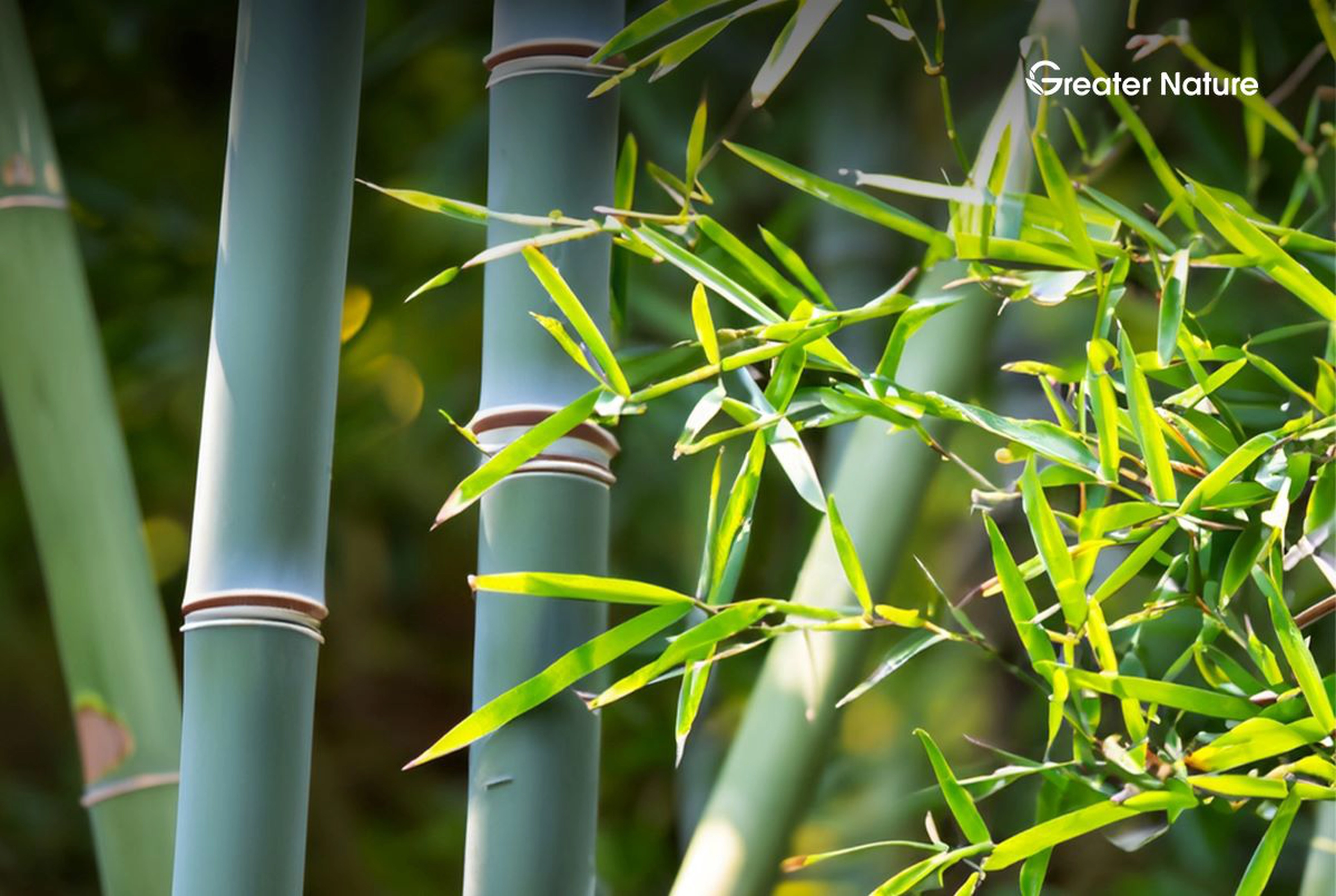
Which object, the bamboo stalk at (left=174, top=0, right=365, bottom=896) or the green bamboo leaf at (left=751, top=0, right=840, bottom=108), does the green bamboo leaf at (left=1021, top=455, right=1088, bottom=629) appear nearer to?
the green bamboo leaf at (left=751, top=0, right=840, bottom=108)

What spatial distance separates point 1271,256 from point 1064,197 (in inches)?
3.0

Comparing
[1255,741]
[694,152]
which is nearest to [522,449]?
[694,152]

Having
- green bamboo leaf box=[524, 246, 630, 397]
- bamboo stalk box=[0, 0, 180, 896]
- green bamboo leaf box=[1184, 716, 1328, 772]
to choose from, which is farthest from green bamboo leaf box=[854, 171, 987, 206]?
bamboo stalk box=[0, 0, 180, 896]

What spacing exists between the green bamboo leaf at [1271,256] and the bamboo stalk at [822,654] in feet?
0.38

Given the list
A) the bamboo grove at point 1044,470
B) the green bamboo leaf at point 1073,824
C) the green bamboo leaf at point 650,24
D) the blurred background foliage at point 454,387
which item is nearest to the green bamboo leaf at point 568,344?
the bamboo grove at point 1044,470

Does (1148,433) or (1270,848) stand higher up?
(1148,433)

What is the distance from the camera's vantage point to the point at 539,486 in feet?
1.82

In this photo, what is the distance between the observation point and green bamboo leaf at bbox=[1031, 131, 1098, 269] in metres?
0.53

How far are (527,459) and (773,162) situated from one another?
0.15 metres

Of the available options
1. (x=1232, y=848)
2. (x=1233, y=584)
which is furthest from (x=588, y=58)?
(x=1232, y=848)

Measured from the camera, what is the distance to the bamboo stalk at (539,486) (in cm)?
54

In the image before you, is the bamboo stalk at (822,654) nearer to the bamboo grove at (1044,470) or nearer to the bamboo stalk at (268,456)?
the bamboo grove at (1044,470)

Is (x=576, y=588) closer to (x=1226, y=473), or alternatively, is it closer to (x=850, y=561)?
(x=850, y=561)

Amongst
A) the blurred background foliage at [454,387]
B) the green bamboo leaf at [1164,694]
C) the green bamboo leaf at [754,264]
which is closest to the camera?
the green bamboo leaf at [1164,694]
